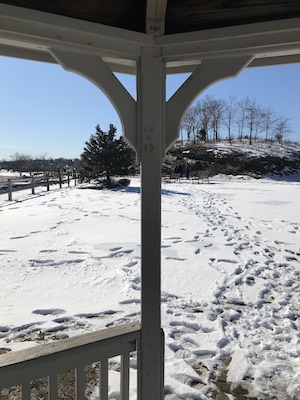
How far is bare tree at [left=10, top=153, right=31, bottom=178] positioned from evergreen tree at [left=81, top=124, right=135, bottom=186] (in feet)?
114

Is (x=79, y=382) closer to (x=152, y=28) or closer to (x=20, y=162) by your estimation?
(x=152, y=28)

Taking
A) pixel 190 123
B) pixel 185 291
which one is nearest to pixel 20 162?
pixel 190 123

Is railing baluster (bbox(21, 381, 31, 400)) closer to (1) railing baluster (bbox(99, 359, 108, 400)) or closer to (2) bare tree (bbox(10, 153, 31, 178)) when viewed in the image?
(1) railing baluster (bbox(99, 359, 108, 400))

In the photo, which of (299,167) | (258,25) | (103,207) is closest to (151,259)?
(258,25)

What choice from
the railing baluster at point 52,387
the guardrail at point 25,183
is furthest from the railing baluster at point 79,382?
the guardrail at point 25,183

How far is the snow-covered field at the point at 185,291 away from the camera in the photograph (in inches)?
93.0

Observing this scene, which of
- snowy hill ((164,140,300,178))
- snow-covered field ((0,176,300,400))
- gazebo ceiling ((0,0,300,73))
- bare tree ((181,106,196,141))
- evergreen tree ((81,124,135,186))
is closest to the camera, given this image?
gazebo ceiling ((0,0,300,73))

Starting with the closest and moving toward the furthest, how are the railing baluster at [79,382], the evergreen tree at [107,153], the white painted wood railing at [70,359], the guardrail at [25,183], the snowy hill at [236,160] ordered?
the white painted wood railing at [70,359] → the railing baluster at [79,382] → the guardrail at [25,183] → the evergreen tree at [107,153] → the snowy hill at [236,160]

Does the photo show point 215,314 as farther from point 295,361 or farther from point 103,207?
point 103,207

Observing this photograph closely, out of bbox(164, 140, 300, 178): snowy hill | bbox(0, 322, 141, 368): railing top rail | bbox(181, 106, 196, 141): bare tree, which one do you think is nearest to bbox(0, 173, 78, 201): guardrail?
bbox(0, 322, 141, 368): railing top rail

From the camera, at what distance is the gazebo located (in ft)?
4.15

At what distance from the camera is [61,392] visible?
6.86 ft

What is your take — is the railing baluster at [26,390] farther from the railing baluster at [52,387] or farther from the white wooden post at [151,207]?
the white wooden post at [151,207]

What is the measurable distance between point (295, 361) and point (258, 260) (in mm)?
2483
